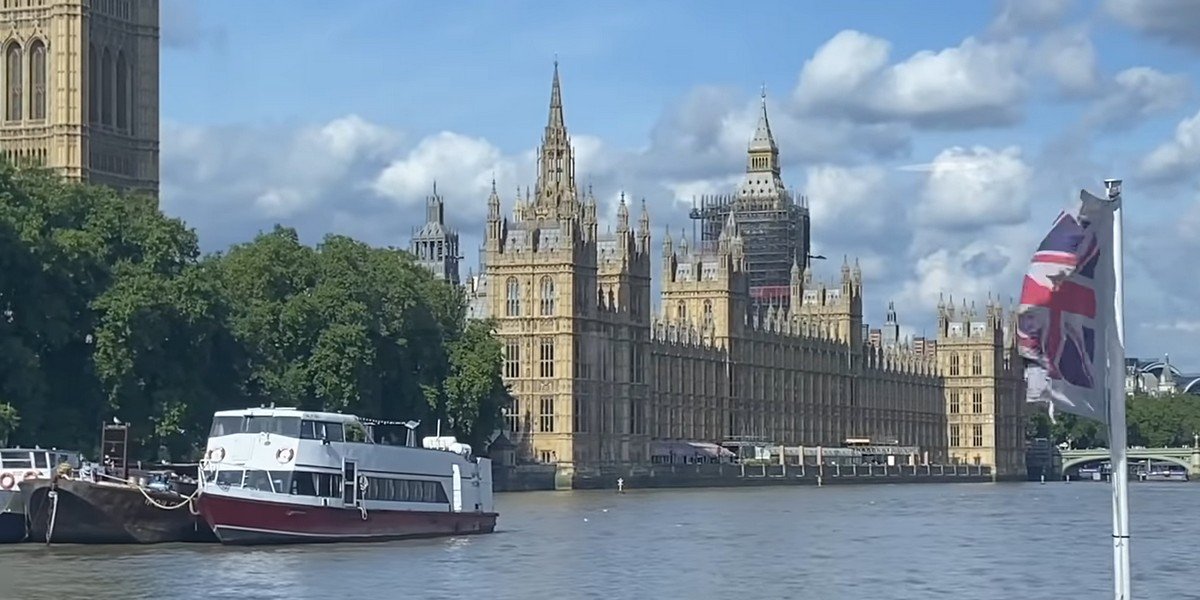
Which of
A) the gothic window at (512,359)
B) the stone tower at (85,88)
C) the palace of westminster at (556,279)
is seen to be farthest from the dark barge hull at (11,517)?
the gothic window at (512,359)

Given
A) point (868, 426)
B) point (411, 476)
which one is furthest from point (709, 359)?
point (411, 476)

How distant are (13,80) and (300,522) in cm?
8090

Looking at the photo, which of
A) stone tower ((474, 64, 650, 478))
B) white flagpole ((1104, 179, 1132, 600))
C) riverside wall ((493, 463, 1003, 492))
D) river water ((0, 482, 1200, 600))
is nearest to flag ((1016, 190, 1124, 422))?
white flagpole ((1104, 179, 1132, 600))

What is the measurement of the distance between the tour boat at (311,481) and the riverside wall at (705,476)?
184 ft

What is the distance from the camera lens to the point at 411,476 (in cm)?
6244

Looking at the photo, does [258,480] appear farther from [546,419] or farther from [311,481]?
[546,419]

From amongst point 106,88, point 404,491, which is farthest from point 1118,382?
point 106,88

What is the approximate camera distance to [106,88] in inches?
5325

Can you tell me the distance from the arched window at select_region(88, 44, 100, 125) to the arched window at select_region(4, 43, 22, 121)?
3.86 metres

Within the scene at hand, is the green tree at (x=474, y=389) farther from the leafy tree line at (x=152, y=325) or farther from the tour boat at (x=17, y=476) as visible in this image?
the tour boat at (x=17, y=476)

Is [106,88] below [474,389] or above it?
above

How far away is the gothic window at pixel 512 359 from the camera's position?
436 feet

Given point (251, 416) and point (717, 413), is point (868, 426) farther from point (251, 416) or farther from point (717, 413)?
point (251, 416)

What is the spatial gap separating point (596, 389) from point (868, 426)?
190 ft
